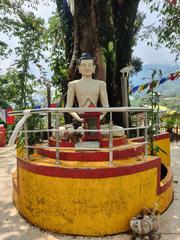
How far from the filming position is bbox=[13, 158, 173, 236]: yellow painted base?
12.5 feet

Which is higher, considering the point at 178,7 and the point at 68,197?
the point at 178,7

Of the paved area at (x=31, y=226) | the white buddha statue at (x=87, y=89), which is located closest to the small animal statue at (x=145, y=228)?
the paved area at (x=31, y=226)

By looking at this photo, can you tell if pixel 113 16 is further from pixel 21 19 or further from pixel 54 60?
pixel 21 19

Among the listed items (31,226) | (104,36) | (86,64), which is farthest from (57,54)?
(31,226)

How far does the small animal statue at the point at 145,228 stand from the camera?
3.64 metres

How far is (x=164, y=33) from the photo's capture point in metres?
13.1

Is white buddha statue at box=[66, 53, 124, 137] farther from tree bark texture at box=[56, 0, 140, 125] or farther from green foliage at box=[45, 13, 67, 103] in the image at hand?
green foliage at box=[45, 13, 67, 103]

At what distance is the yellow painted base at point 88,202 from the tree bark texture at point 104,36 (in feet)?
12.1

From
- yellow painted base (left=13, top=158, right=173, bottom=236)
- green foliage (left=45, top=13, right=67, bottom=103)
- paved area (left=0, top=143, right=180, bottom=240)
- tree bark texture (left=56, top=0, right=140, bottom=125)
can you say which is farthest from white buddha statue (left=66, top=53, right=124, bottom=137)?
green foliage (left=45, top=13, right=67, bottom=103)

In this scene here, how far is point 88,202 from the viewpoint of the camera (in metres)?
3.82

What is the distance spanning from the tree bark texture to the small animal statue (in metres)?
3.99

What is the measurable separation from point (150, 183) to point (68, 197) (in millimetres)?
1200

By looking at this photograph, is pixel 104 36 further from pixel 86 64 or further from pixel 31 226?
pixel 31 226

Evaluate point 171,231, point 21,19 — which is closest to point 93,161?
point 171,231
